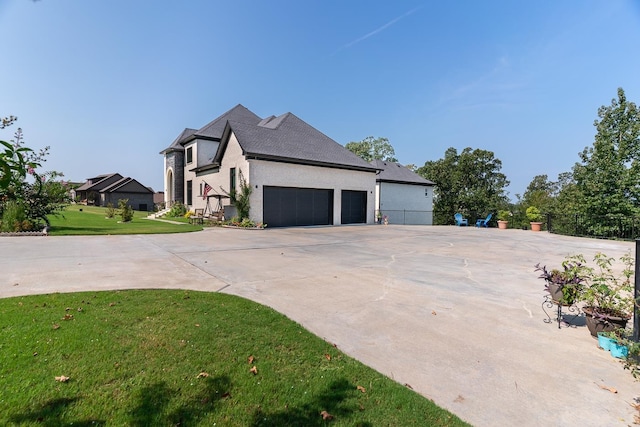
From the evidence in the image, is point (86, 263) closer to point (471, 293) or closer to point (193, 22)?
point (471, 293)

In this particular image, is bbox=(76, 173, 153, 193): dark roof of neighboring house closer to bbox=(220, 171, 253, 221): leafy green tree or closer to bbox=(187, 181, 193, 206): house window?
bbox=(187, 181, 193, 206): house window

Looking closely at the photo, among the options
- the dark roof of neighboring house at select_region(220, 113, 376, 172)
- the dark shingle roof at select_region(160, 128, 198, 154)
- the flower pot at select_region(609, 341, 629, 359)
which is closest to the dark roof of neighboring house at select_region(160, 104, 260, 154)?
the dark shingle roof at select_region(160, 128, 198, 154)

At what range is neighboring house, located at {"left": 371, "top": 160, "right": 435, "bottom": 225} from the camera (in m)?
28.3

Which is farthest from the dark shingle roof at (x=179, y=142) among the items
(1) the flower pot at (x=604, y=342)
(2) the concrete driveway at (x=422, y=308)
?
(1) the flower pot at (x=604, y=342)

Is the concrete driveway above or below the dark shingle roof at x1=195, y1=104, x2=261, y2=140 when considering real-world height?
below

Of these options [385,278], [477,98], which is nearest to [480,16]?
[477,98]

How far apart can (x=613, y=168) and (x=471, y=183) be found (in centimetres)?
2019

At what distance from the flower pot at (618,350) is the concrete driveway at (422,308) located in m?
0.08

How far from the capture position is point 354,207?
2461 cm

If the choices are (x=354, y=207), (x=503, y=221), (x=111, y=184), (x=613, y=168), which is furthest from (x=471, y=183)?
(x=111, y=184)

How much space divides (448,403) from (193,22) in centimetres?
1418

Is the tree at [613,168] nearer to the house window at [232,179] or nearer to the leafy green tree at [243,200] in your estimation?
the leafy green tree at [243,200]

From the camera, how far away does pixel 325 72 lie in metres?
23.2

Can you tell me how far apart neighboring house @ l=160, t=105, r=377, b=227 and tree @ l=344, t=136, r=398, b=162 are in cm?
2577
